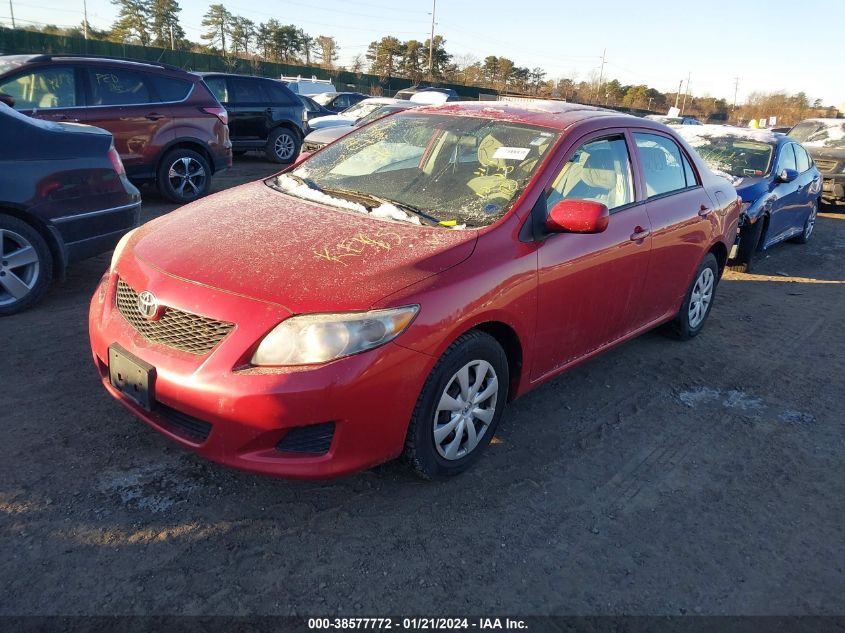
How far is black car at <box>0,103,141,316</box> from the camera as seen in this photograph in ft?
14.2

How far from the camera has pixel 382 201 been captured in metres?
3.36

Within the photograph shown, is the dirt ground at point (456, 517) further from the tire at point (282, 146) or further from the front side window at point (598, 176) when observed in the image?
the tire at point (282, 146)

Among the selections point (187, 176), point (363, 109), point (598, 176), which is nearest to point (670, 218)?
point (598, 176)

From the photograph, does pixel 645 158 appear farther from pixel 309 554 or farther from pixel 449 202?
pixel 309 554

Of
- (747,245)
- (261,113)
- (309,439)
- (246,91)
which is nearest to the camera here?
(309,439)

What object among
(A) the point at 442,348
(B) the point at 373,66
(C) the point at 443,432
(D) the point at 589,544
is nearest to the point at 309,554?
(C) the point at 443,432

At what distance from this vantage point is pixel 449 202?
10.8 ft

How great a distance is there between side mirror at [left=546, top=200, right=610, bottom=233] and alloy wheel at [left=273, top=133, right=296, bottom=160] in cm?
1065

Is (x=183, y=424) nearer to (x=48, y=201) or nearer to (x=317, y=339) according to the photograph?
(x=317, y=339)

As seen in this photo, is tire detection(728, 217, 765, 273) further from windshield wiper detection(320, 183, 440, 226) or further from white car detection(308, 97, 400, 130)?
white car detection(308, 97, 400, 130)

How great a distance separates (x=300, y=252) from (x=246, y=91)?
1061 centimetres

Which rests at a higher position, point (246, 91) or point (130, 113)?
point (246, 91)

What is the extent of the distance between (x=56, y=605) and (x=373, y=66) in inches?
2869

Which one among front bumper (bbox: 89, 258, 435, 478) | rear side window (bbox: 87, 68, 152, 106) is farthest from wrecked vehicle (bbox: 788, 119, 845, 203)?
front bumper (bbox: 89, 258, 435, 478)
